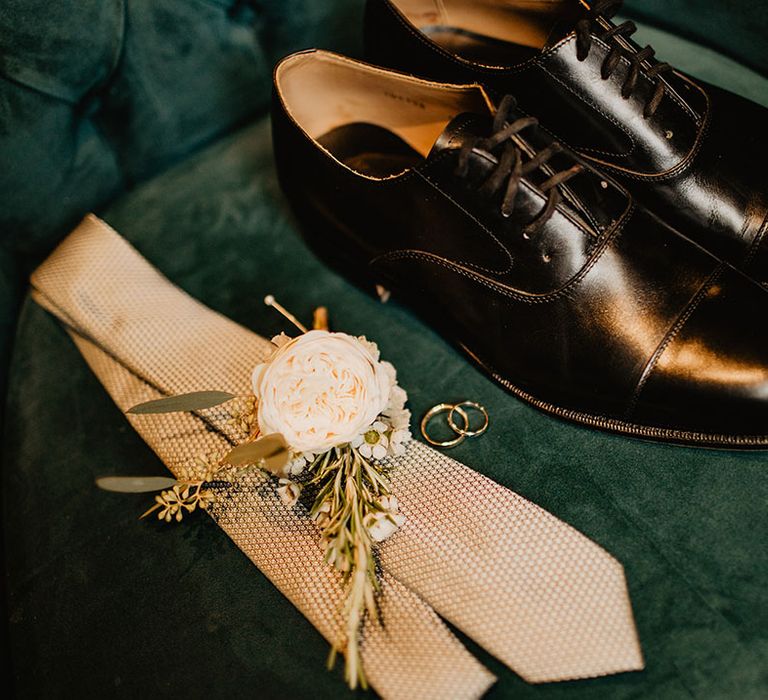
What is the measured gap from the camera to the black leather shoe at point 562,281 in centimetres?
58

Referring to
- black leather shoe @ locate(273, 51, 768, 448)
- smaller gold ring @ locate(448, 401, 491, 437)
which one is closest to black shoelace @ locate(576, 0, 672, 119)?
black leather shoe @ locate(273, 51, 768, 448)

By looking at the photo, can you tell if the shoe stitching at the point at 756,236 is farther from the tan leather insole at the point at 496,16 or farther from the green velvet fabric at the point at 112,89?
the green velvet fabric at the point at 112,89

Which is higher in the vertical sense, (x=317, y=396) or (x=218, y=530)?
(x=317, y=396)

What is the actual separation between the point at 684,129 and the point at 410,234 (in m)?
0.31

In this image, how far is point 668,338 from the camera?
1.90 feet

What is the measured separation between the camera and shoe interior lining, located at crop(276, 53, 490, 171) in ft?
2.31

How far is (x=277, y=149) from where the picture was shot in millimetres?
737

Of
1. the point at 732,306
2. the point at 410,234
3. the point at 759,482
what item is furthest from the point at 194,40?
the point at 759,482

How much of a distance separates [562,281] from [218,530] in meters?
0.42

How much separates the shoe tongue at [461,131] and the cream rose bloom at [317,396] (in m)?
0.23

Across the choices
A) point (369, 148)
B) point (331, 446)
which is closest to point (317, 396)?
point (331, 446)

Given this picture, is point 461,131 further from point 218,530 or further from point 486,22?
point 218,530

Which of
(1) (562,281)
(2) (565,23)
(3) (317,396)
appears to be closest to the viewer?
(3) (317,396)

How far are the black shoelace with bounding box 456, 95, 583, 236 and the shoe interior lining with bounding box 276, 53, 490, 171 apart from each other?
9 centimetres
